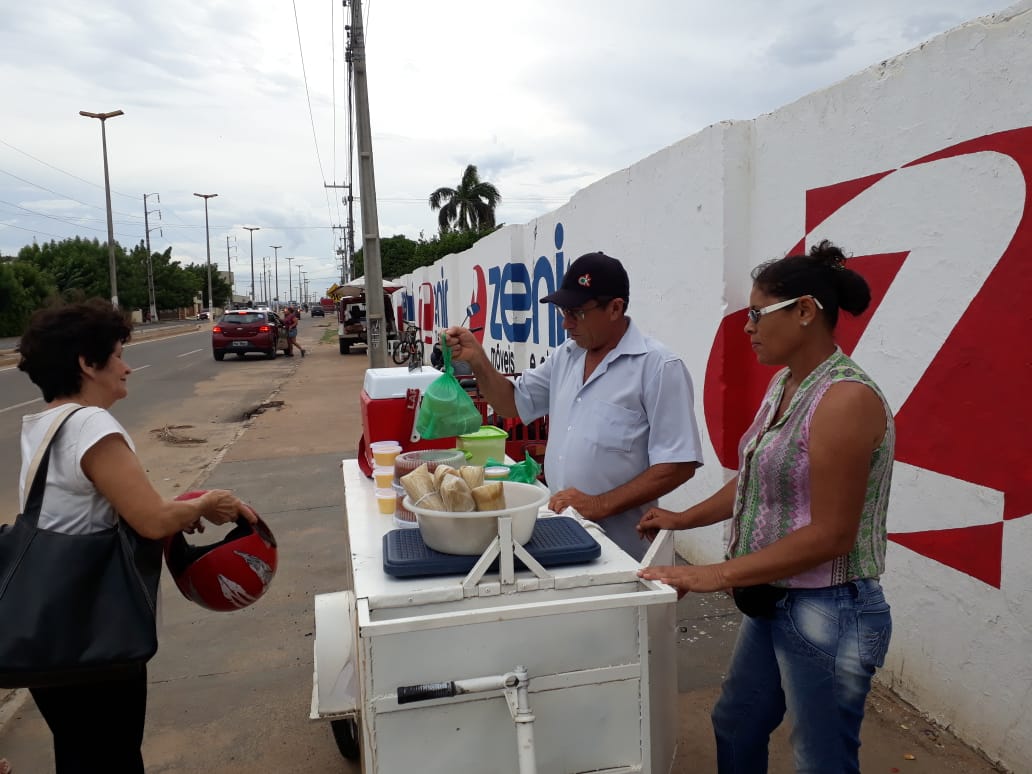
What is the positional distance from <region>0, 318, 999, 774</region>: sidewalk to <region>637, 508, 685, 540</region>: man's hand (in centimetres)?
122

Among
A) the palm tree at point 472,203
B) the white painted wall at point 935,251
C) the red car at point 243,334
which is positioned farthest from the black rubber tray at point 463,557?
the palm tree at point 472,203

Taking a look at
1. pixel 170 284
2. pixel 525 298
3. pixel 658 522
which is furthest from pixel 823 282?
→ pixel 170 284

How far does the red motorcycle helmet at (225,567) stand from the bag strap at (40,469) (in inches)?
15.3

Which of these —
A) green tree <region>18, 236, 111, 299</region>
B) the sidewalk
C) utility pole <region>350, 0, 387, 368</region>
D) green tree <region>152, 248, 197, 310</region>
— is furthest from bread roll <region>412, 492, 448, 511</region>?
green tree <region>152, 248, 197, 310</region>

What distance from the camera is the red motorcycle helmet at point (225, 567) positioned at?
2293 mm

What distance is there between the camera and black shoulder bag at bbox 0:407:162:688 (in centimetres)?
189

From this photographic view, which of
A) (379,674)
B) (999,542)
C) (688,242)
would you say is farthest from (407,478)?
(688,242)

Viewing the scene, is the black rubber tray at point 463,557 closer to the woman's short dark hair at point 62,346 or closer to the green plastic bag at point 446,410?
the green plastic bag at point 446,410

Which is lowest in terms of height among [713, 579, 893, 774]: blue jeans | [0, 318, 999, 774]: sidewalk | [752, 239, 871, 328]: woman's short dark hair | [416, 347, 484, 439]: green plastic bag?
A: [0, 318, 999, 774]: sidewalk

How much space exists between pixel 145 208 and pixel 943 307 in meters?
64.8

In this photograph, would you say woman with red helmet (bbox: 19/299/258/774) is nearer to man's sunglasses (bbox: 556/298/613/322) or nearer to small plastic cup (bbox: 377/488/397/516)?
small plastic cup (bbox: 377/488/397/516)

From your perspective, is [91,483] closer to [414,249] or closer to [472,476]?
[472,476]

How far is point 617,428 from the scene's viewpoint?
2.50 metres

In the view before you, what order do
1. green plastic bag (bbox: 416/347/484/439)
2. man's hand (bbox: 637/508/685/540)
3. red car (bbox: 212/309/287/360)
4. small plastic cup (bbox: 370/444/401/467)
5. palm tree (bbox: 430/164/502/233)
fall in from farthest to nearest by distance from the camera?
palm tree (bbox: 430/164/502/233) → red car (bbox: 212/309/287/360) → small plastic cup (bbox: 370/444/401/467) → green plastic bag (bbox: 416/347/484/439) → man's hand (bbox: 637/508/685/540)
